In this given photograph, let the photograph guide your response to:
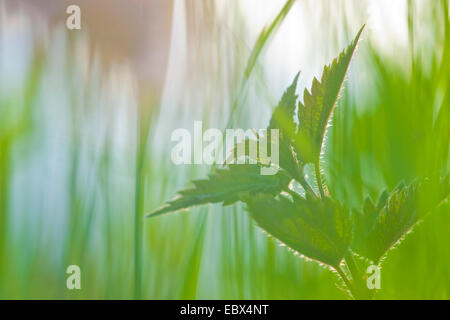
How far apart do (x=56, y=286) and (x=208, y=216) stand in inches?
7.2

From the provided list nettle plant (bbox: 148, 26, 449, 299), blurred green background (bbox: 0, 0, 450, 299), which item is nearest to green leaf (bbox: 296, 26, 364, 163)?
nettle plant (bbox: 148, 26, 449, 299)

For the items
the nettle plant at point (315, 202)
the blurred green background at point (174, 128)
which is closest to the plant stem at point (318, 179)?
the nettle plant at point (315, 202)

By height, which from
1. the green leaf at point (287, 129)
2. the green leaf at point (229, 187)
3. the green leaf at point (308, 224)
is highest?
the green leaf at point (287, 129)

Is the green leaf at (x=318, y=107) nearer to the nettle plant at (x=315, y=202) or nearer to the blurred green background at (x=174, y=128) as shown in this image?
the nettle plant at (x=315, y=202)

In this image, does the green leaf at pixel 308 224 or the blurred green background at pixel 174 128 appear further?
the blurred green background at pixel 174 128

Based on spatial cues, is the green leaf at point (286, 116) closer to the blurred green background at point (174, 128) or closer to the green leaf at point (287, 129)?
the green leaf at point (287, 129)

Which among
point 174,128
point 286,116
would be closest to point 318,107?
point 286,116

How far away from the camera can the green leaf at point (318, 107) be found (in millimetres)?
281

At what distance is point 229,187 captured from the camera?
293mm

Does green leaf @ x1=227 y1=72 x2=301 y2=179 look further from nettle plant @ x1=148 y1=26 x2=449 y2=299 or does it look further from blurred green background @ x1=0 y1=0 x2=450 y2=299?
blurred green background @ x1=0 y1=0 x2=450 y2=299

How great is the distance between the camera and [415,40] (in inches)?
17.2

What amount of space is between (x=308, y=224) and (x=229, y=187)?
5cm

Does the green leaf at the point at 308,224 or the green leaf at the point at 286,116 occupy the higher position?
the green leaf at the point at 286,116

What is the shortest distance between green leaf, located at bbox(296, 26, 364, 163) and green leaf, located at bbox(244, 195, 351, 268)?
3 cm
